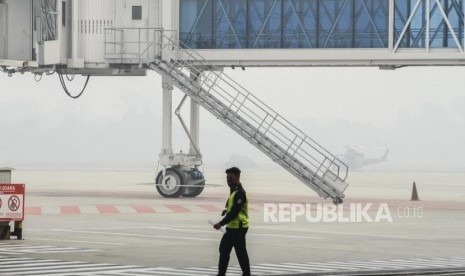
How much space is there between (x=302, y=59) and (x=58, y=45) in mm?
10951

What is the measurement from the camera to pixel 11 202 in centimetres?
3294

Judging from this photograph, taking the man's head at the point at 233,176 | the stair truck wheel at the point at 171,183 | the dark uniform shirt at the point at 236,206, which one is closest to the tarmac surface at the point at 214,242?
the dark uniform shirt at the point at 236,206

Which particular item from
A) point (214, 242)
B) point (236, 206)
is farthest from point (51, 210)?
point (236, 206)

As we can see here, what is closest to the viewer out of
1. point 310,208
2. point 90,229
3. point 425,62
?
point 90,229

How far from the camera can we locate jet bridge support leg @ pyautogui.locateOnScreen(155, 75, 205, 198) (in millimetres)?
60688

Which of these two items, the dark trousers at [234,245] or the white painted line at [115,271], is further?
the white painted line at [115,271]

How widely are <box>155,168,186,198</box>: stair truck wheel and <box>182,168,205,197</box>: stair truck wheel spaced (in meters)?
0.34

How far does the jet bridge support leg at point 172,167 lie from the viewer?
60688 millimetres

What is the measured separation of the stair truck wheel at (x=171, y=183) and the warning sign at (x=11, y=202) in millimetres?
27417

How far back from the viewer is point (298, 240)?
3434 centimetres

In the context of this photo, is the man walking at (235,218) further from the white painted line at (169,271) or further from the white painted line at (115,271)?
the white painted line at (115,271)

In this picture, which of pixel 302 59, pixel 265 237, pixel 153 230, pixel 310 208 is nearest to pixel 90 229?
pixel 153 230

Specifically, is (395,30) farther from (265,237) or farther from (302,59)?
(265,237)

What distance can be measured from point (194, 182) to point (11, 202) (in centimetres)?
2855
